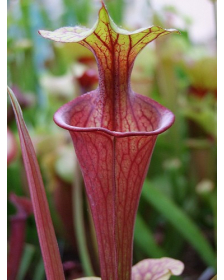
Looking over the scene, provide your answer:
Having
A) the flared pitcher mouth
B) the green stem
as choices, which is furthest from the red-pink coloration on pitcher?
the green stem

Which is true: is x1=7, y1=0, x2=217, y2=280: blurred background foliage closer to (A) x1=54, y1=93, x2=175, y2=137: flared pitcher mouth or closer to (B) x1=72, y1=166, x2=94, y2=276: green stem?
(B) x1=72, y1=166, x2=94, y2=276: green stem

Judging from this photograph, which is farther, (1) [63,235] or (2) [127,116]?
(1) [63,235]

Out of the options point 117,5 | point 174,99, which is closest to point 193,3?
point 117,5

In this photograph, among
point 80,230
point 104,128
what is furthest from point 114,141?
point 80,230

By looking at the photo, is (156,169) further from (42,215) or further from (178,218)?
(42,215)

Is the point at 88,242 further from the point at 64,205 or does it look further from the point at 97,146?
the point at 97,146

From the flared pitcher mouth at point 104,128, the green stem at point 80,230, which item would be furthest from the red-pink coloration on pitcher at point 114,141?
the green stem at point 80,230
